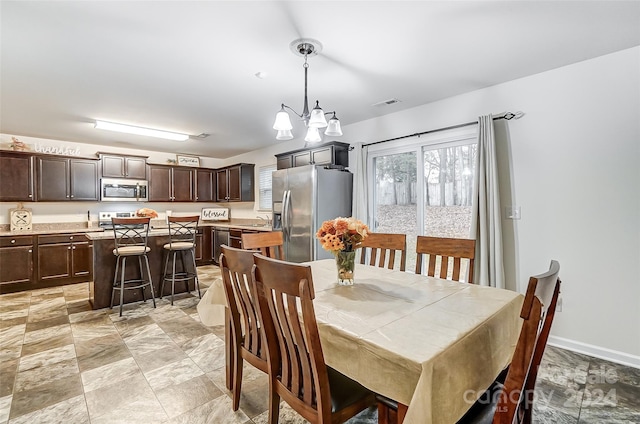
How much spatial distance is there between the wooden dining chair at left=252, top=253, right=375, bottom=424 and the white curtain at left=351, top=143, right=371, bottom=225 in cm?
275

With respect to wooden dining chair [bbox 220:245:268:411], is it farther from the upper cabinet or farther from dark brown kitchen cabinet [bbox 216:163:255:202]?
dark brown kitchen cabinet [bbox 216:163:255:202]

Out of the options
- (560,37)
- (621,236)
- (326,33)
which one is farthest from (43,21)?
(621,236)

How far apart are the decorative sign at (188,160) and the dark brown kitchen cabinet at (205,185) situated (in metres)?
0.17

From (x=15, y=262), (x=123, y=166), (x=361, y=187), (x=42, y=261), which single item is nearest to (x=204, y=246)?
(x=123, y=166)

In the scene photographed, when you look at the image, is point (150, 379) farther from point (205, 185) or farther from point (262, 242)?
point (205, 185)

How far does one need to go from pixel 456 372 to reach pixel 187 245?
360 centimetres

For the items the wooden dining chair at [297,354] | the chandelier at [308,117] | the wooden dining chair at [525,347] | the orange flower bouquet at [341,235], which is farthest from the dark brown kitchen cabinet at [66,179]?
the wooden dining chair at [525,347]

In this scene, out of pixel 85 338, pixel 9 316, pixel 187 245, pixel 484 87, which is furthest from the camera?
pixel 187 245

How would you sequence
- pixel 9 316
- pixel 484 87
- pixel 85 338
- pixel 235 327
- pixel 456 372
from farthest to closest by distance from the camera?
pixel 9 316 → pixel 484 87 → pixel 85 338 → pixel 235 327 → pixel 456 372

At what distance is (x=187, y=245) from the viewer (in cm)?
388

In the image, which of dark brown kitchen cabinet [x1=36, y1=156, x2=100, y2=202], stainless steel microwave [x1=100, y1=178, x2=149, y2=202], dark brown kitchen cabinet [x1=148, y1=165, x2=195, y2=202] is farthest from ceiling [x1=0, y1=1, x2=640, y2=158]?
dark brown kitchen cabinet [x1=148, y1=165, x2=195, y2=202]

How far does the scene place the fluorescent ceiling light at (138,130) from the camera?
13.5 feet

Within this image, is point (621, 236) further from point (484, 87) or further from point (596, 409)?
point (484, 87)

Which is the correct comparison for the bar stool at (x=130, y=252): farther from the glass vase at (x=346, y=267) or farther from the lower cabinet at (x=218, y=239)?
the glass vase at (x=346, y=267)
